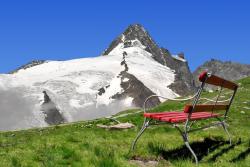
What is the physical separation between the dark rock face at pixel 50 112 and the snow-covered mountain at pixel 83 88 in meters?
0.53

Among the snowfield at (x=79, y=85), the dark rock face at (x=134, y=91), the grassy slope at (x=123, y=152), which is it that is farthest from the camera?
the dark rock face at (x=134, y=91)

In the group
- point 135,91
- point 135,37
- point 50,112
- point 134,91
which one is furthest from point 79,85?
point 135,37

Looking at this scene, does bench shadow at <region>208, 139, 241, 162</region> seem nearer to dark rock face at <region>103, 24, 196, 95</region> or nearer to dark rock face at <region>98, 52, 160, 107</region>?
dark rock face at <region>98, 52, 160, 107</region>

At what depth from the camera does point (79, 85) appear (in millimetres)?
98188

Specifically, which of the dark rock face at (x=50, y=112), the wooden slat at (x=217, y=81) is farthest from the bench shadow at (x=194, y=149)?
the dark rock face at (x=50, y=112)

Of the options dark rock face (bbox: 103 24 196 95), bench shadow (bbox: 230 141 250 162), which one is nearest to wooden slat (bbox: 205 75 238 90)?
bench shadow (bbox: 230 141 250 162)

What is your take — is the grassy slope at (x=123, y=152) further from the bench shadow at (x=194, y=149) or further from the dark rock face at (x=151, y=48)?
the dark rock face at (x=151, y=48)

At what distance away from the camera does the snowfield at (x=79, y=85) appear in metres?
84.0

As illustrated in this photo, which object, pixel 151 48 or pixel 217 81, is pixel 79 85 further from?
pixel 217 81

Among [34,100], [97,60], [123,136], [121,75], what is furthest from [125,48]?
[123,136]

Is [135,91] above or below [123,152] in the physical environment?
above

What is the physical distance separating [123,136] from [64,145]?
4233 millimetres

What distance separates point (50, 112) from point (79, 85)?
19.1m

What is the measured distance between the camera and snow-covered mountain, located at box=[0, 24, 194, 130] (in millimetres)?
82312
